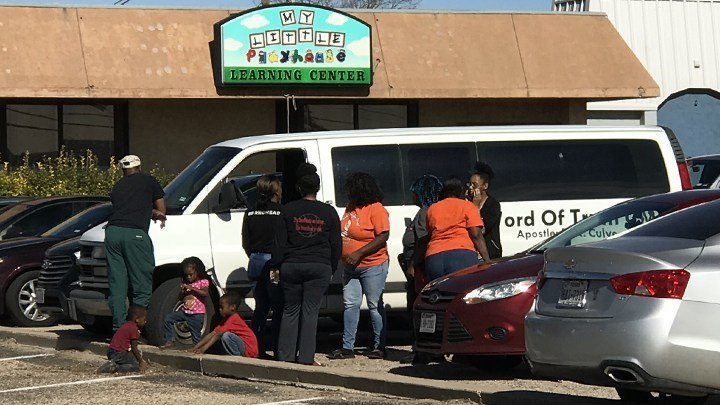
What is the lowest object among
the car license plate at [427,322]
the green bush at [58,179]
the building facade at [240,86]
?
the car license plate at [427,322]

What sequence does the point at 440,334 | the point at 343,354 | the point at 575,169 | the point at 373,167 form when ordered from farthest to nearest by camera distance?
the point at 575,169, the point at 373,167, the point at 343,354, the point at 440,334

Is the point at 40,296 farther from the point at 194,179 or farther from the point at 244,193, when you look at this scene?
the point at 244,193

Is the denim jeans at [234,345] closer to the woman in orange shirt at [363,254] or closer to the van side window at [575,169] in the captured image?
the woman in orange shirt at [363,254]

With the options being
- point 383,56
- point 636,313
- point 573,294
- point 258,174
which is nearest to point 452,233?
point 258,174

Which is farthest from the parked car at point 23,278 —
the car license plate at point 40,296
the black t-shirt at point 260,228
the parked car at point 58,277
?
the black t-shirt at point 260,228

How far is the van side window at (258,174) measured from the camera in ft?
46.6

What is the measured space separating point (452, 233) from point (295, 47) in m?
13.9

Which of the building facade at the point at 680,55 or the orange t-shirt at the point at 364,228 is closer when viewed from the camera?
the orange t-shirt at the point at 364,228

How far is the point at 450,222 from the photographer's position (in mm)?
12500

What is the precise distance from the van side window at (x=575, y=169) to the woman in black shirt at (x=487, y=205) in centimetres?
134

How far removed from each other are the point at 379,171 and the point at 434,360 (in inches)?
113

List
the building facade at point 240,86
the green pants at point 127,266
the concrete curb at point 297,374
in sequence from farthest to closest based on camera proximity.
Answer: the building facade at point 240,86 → the green pants at point 127,266 → the concrete curb at point 297,374

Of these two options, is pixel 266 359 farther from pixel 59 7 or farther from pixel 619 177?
pixel 59 7

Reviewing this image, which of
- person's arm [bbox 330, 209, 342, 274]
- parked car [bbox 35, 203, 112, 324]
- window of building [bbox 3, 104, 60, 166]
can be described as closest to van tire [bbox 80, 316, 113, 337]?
parked car [bbox 35, 203, 112, 324]
